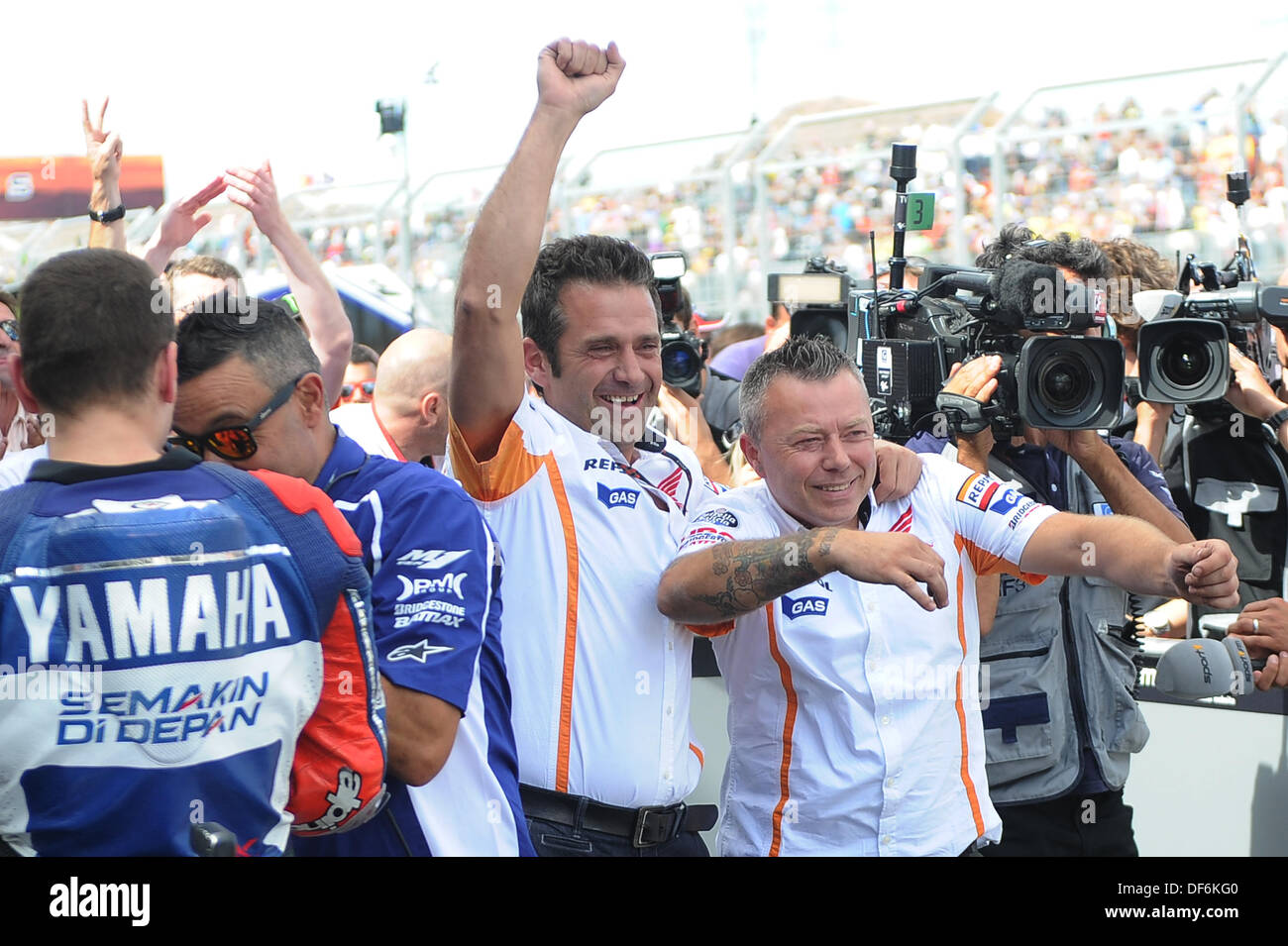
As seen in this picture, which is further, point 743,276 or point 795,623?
point 743,276

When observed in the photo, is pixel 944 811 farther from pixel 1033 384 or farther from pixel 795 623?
pixel 1033 384

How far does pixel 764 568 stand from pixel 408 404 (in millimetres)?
2213

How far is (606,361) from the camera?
259 centimetres

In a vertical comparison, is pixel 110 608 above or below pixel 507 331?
below

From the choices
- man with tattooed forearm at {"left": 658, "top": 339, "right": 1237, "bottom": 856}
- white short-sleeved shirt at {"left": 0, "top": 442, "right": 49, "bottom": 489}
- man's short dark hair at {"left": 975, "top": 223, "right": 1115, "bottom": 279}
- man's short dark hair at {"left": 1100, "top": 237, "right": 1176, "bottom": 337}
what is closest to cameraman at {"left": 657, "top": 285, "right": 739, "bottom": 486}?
man's short dark hair at {"left": 975, "top": 223, "right": 1115, "bottom": 279}

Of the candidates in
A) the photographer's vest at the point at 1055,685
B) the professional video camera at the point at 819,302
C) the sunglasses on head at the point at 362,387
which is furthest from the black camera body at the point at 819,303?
the sunglasses on head at the point at 362,387

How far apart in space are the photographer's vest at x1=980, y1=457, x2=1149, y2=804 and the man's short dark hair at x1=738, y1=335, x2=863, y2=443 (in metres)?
0.88

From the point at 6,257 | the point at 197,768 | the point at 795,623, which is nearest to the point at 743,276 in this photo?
the point at 6,257

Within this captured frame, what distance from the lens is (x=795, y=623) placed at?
257 cm

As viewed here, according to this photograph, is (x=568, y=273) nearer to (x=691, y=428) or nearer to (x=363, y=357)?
(x=691, y=428)

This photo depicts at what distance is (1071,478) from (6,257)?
14.0 m

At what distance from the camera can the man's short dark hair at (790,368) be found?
104 inches

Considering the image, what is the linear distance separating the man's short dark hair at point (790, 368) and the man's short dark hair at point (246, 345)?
954mm

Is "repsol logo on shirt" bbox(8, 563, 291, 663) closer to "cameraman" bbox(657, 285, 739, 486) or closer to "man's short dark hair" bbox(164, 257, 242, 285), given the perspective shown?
"cameraman" bbox(657, 285, 739, 486)
